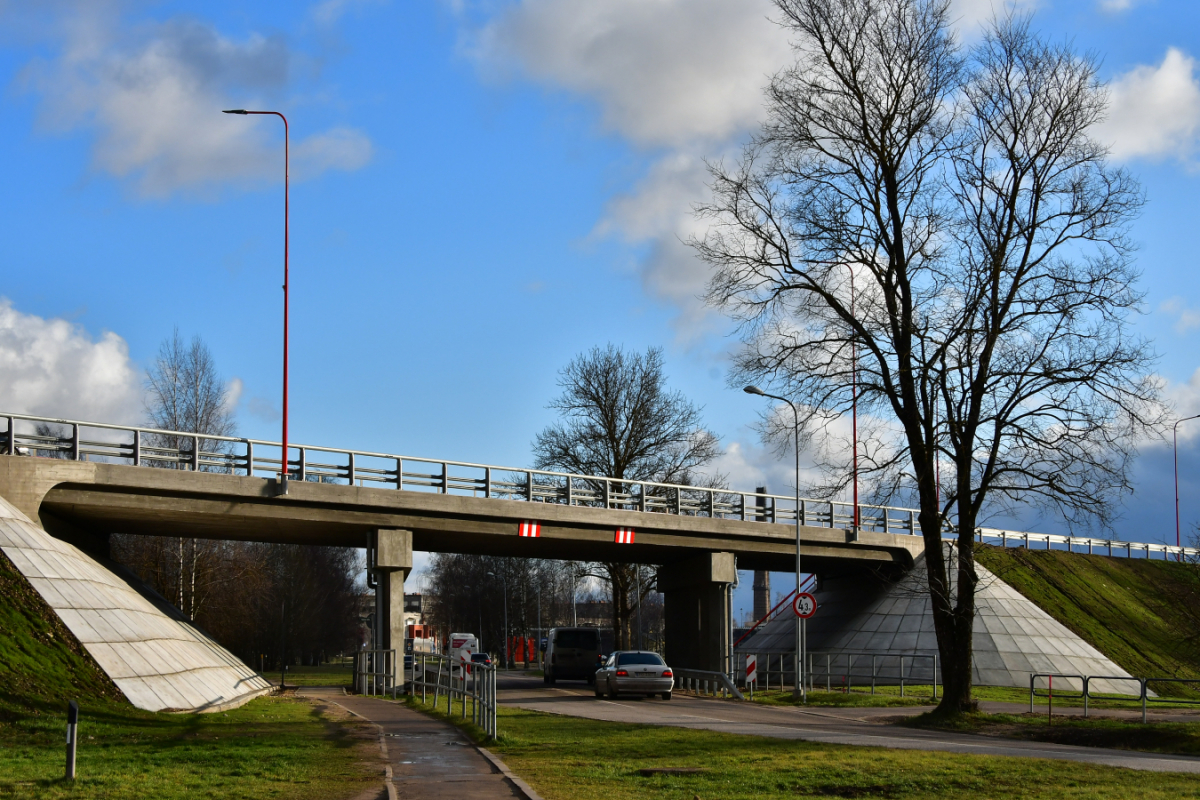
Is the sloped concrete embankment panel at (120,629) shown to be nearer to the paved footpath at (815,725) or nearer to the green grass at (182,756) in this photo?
the green grass at (182,756)

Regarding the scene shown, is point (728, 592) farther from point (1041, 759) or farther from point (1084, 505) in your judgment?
point (1041, 759)

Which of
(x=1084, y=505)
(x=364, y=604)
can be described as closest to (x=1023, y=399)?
(x=1084, y=505)

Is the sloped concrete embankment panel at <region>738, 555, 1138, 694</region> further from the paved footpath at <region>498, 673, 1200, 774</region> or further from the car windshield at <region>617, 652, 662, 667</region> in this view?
the paved footpath at <region>498, 673, 1200, 774</region>

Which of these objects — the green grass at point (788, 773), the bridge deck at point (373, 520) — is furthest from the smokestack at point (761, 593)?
the green grass at point (788, 773)

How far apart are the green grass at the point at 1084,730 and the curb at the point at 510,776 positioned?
416 inches

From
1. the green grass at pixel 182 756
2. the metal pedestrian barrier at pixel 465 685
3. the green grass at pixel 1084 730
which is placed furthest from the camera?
the green grass at pixel 1084 730

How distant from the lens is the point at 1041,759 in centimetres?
1581

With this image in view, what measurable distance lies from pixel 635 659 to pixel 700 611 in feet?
32.3

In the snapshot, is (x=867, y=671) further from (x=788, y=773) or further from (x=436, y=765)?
(x=436, y=765)

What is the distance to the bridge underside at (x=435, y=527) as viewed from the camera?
29688 mm

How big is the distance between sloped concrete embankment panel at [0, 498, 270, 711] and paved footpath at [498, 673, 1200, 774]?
7929 mm

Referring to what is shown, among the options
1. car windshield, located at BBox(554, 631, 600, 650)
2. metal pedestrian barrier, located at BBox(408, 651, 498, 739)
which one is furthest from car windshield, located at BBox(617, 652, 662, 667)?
car windshield, located at BBox(554, 631, 600, 650)

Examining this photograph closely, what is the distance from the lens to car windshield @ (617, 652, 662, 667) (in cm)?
3275

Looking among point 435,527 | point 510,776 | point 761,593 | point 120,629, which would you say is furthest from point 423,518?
point 761,593
